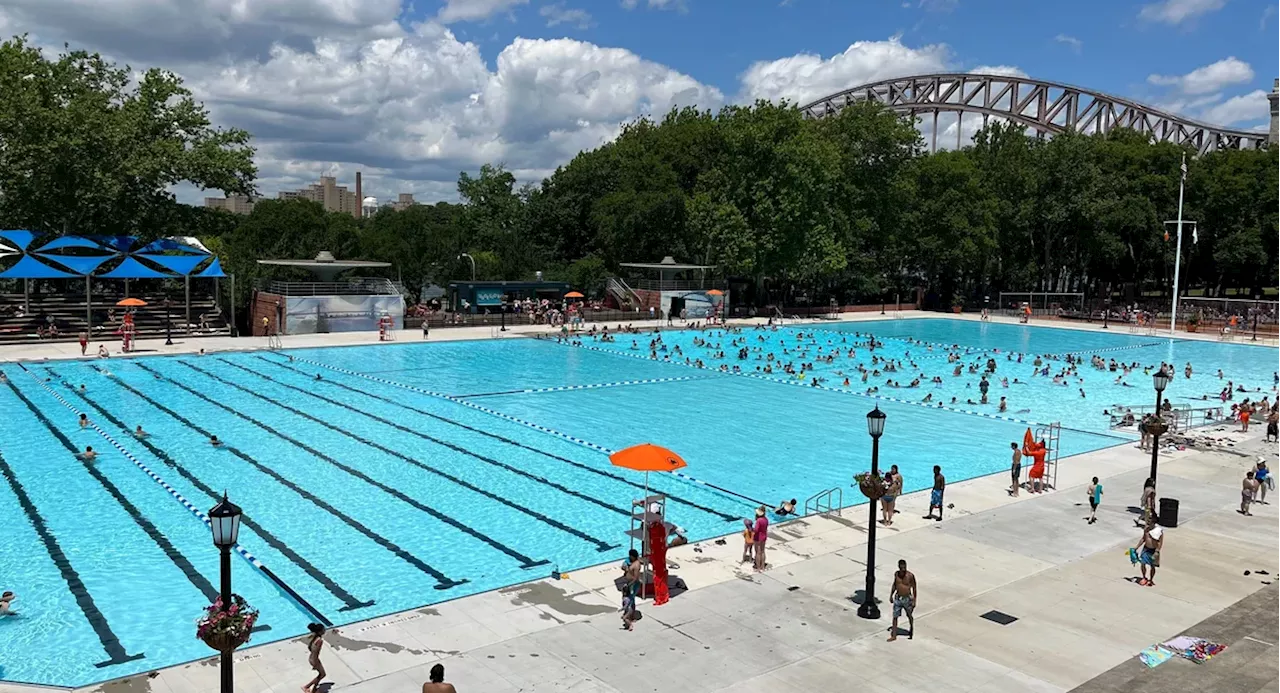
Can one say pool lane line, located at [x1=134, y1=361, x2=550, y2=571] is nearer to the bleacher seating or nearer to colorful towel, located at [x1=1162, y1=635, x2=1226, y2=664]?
colorful towel, located at [x1=1162, y1=635, x2=1226, y2=664]

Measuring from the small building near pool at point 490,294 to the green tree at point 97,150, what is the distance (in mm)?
12742

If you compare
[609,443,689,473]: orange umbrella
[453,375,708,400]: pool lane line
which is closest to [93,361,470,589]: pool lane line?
[609,443,689,473]: orange umbrella

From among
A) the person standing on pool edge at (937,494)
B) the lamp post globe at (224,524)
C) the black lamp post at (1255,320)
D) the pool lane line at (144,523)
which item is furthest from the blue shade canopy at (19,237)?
the black lamp post at (1255,320)

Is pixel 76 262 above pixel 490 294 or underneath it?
above

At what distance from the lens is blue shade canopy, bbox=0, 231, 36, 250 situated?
1654 inches

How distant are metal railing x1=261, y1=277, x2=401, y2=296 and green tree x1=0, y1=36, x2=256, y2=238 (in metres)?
6.62

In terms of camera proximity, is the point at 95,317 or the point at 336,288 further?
the point at 336,288

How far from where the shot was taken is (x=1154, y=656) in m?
10.8

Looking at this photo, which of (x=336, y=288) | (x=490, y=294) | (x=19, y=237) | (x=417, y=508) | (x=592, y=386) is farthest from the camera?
(x=490, y=294)

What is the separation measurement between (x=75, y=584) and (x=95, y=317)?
113 feet

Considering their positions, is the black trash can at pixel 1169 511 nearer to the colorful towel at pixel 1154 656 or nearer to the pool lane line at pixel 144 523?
the colorful towel at pixel 1154 656

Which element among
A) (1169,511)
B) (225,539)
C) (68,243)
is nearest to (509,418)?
(1169,511)

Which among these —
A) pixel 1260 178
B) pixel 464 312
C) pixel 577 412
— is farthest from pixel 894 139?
pixel 577 412

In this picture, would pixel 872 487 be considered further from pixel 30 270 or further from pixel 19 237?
pixel 19 237
